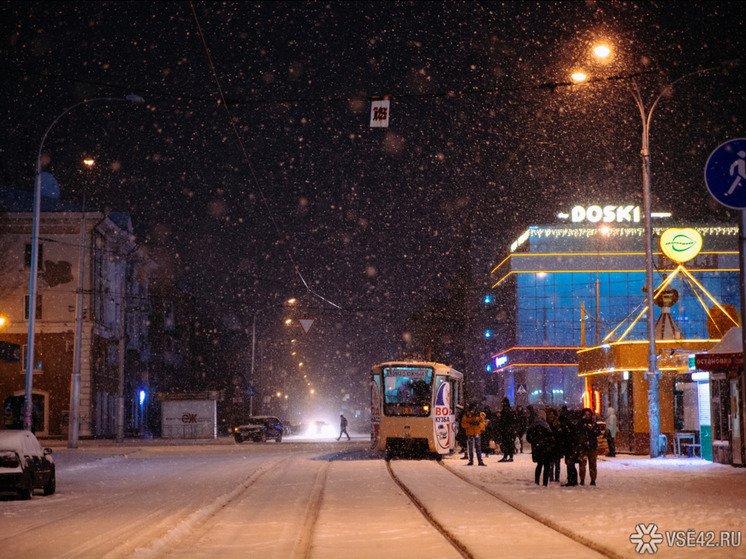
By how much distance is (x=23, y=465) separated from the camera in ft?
54.9

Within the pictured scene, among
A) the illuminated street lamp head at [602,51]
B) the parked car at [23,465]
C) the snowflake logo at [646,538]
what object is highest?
the illuminated street lamp head at [602,51]

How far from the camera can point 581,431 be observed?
63.4 feet

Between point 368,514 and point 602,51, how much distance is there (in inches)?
531

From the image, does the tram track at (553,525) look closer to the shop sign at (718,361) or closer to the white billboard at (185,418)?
the shop sign at (718,361)

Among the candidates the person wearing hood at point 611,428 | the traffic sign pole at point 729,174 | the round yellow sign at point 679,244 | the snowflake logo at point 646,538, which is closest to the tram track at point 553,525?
the snowflake logo at point 646,538

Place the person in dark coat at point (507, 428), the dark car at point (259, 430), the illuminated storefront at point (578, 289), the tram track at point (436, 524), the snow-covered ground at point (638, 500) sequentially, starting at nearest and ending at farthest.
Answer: the tram track at point (436, 524), the snow-covered ground at point (638, 500), the person in dark coat at point (507, 428), the dark car at point (259, 430), the illuminated storefront at point (578, 289)

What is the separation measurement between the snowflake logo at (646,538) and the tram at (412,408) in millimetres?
18583

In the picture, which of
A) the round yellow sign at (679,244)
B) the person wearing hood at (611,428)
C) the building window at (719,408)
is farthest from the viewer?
the round yellow sign at (679,244)

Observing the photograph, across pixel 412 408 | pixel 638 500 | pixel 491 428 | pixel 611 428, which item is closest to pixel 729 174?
pixel 638 500

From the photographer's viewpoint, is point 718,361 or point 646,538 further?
point 718,361

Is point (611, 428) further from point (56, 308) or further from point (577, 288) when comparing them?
point (577, 288)

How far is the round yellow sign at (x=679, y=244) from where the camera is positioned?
33.9 metres

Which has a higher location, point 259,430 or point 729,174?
point 729,174

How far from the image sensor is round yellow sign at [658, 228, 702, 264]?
33875mm
